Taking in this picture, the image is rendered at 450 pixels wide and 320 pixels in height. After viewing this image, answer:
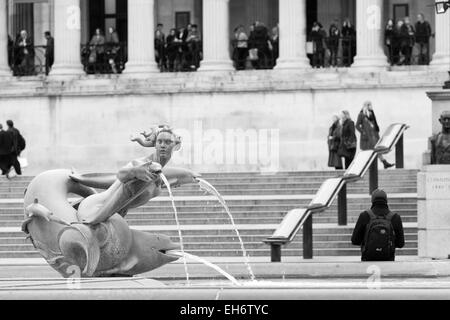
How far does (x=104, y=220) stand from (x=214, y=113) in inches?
1391

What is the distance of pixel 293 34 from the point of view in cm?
5178

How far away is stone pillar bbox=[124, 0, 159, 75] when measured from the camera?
52781 millimetres

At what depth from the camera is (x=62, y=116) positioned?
173ft

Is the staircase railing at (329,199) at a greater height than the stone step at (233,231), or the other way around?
the staircase railing at (329,199)

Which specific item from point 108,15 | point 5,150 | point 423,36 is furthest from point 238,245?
point 108,15

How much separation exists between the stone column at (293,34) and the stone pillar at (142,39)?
12.4 feet

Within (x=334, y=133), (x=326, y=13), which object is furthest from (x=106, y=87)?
(x=334, y=133)

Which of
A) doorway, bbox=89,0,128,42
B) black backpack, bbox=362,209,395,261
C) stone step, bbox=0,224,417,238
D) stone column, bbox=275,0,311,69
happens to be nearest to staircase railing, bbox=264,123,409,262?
stone step, bbox=0,224,417,238

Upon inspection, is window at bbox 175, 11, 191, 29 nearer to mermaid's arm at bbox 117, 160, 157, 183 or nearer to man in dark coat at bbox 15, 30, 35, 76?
man in dark coat at bbox 15, 30, 35, 76

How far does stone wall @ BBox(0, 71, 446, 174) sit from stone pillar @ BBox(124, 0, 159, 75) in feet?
1.62

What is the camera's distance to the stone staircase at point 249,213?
3238cm

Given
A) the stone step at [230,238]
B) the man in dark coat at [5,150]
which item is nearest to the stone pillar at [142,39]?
the man in dark coat at [5,150]

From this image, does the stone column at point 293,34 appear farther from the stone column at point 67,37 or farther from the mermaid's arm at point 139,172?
the mermaid's arm at point 139,172
